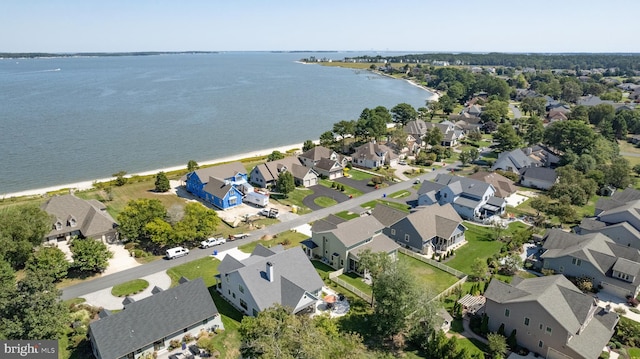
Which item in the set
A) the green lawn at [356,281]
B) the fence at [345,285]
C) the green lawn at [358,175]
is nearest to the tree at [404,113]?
the green lawn at [358,175]

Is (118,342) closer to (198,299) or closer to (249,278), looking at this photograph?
(198,299)

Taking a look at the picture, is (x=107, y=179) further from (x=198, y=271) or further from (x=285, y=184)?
(x=198, y=271)

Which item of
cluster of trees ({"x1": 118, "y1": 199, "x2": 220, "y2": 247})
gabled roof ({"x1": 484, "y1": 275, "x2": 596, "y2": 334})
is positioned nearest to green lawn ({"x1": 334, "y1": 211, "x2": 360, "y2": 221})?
cluster of trees ({"x1": 118, "y1": 199, "x2": 220, "y2": 247})

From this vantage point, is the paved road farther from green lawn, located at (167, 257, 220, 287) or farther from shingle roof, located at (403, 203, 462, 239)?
shingle roof, located at (403, 203, 462, 239)

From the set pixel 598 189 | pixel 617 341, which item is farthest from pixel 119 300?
pixel 598 189

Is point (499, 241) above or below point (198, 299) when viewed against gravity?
below

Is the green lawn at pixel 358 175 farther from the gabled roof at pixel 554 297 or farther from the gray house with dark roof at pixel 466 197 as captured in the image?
the gabled roof at pixel 554 297
